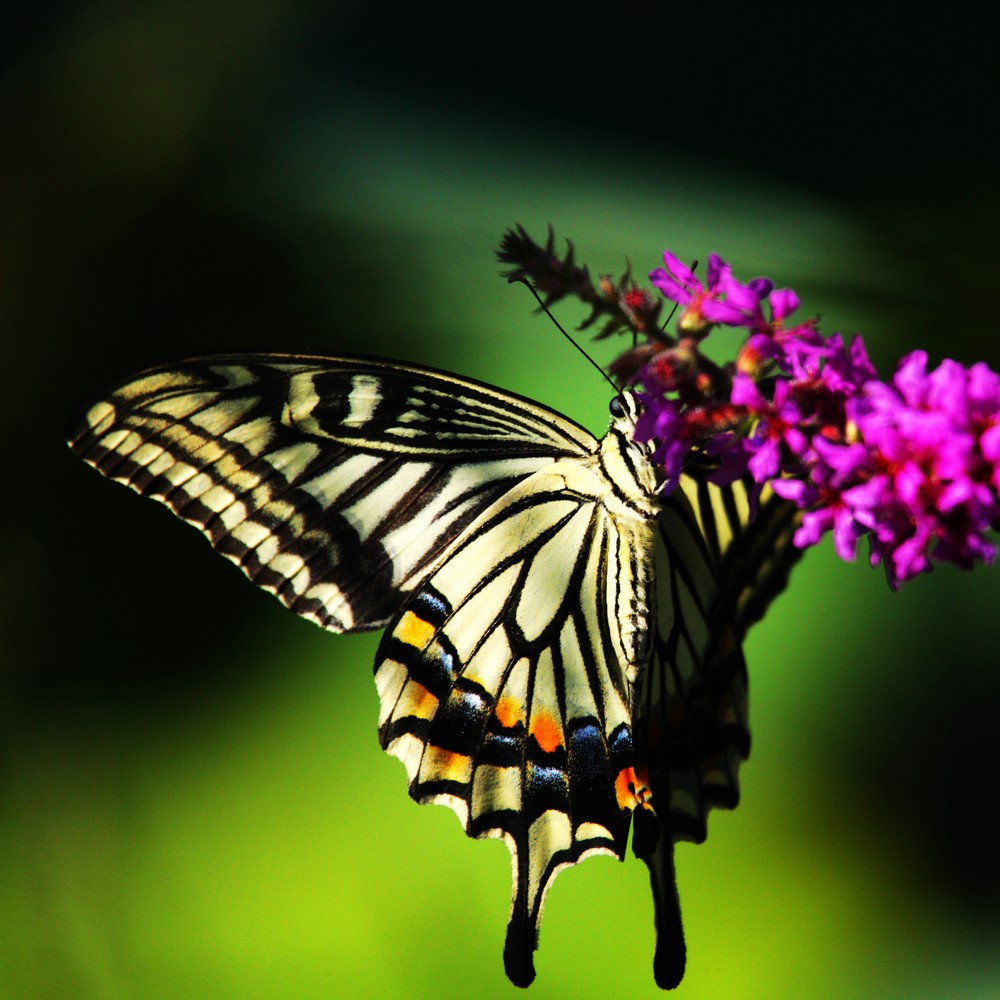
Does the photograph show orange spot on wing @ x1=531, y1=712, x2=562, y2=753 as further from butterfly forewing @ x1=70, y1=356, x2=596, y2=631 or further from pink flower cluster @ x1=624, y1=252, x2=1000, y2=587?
pink flower cluster @ x1=624, y1=252, x2=1000, y2=587

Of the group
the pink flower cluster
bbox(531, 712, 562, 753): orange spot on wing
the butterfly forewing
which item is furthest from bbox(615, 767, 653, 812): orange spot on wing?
the pink flower cluster

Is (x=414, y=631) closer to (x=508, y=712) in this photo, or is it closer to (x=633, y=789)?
(x=508, y=712)

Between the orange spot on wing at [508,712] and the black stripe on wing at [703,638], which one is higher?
the black stripe on wing at [703,638]

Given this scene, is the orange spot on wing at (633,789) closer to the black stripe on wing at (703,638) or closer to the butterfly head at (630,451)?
the black stripe on wing at (703,638)

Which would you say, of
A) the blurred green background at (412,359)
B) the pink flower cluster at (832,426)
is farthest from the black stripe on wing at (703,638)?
the blurred green background at (412,359)

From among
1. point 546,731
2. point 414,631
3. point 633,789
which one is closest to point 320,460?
point 414,631

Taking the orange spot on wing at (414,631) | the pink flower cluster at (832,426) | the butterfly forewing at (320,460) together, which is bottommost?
the orange spot on wing at (414,631)

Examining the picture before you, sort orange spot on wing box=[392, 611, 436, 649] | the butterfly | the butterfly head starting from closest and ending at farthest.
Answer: the butterfly head → the butterfly → orange spot on wing box=[392, 611, 436, 649]
